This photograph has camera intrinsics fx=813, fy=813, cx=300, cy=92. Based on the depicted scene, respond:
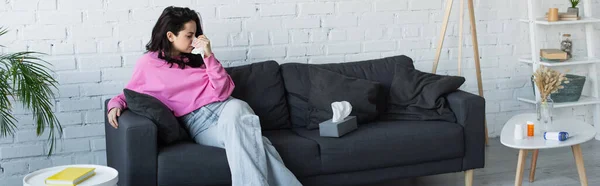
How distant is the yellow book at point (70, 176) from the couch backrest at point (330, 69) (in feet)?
4.54

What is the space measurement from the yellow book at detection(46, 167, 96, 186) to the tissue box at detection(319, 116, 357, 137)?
1187mm

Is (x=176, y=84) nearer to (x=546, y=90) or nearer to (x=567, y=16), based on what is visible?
(x=546, y=90)

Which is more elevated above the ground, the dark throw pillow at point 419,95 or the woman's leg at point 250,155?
the dark throw pillow at point 419,95

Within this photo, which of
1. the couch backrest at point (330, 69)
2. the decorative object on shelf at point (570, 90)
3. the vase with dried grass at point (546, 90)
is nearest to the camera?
the vase with dried grass at point (546, 90)

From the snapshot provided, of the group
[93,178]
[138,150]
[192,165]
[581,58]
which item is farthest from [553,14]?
[93,178]

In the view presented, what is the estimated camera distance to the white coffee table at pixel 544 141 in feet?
12.6

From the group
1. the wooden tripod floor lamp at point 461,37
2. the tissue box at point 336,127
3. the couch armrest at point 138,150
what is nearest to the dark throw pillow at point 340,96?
the tissue box at point 336,127

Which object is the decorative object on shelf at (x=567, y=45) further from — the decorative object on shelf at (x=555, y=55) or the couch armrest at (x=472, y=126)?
the couch armrest at (x=472, y=126)

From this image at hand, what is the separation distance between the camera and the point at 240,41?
183 inches

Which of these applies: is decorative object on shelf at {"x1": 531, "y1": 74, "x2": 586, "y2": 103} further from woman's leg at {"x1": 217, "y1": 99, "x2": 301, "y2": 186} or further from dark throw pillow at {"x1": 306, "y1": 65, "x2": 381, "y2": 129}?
woman's leg at {"x1": 217, "y1": 99, "x2": 301, "y2": 186}

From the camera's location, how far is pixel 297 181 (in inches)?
147

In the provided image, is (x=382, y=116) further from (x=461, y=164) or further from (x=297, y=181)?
(x=297, y=181)

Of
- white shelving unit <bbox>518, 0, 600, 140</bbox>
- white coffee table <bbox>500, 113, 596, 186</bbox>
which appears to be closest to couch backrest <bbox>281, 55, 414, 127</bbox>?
white coffee table <bbox>500, 113, 596, 186</bbox>

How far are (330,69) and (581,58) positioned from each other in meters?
1.86
